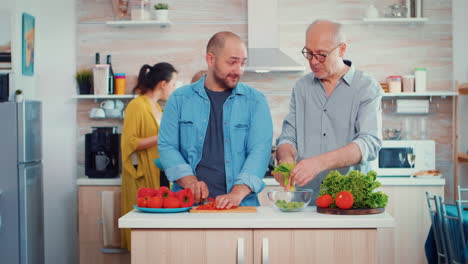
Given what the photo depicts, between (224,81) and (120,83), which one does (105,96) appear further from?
(224,81)

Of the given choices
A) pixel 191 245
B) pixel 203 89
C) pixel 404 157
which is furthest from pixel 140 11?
pixel 191 245

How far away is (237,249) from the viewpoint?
95.5 inches

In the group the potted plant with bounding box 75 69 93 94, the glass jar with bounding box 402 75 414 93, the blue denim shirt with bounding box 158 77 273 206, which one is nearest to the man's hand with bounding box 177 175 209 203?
the blue denim shirt with bounding box 158 77 273 206

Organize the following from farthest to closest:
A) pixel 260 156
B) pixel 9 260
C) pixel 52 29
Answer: pixel 52 29, pixel 9 260, pixel 260 156

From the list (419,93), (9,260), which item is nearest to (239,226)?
(9,260)

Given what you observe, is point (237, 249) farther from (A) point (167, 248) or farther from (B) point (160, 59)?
(B) point (160, 59)

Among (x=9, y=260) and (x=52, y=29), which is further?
(x=52, y=29)

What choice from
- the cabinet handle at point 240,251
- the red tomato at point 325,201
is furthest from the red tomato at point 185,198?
the red tomato at point 325,201

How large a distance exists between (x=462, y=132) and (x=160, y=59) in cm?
259

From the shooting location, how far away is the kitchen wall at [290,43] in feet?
18.2

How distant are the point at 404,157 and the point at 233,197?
2.71 m

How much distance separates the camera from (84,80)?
5.55 meters

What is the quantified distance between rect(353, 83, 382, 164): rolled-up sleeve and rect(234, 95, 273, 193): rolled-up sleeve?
1.35 feet

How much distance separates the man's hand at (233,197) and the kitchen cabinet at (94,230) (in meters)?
2.51
